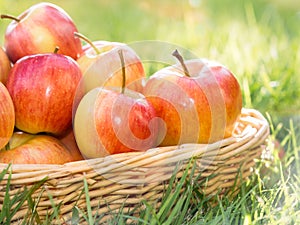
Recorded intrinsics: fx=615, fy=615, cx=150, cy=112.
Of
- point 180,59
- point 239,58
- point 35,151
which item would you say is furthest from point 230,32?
point 35,151

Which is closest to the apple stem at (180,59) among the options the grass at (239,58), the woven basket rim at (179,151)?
the woven basket rim at (179,151)

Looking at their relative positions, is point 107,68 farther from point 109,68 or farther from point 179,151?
point 179,151

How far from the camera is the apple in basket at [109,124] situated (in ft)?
5.20

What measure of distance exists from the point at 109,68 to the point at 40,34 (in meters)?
0.23

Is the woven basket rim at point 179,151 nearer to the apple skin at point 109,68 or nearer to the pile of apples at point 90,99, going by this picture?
the pile of apples at point 90,99

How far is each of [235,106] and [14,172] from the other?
69 centimetres

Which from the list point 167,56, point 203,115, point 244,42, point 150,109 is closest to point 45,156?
point 150,109

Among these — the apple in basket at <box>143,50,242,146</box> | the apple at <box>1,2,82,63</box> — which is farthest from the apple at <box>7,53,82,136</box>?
the apple in basket at <box>143,50,242,146</box>

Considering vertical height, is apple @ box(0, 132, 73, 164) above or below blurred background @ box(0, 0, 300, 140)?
above

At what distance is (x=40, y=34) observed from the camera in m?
1.80

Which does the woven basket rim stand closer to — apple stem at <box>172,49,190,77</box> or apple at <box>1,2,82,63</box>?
apple stem at <box>172,49,190,77</box>

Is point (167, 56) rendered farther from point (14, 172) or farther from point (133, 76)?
point (14, 172)

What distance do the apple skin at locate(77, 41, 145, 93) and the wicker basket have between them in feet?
0.96

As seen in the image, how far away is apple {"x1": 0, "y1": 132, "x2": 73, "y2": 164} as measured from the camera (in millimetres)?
1553
